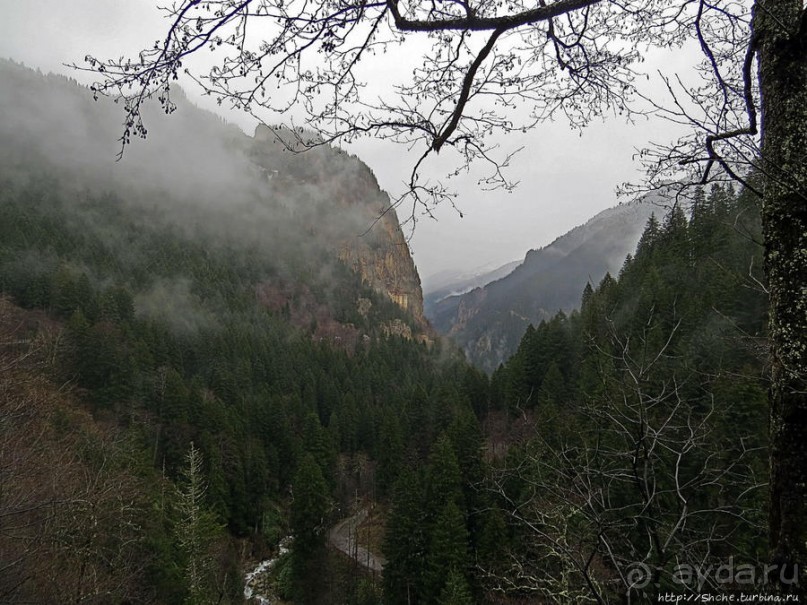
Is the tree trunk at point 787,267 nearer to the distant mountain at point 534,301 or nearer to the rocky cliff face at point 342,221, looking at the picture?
the rocky cliff face at point 342,221

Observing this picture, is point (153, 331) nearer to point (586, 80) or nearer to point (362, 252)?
point (586, 80)

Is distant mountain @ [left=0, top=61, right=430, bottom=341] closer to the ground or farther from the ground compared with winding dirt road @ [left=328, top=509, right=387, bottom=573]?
farther from the ground

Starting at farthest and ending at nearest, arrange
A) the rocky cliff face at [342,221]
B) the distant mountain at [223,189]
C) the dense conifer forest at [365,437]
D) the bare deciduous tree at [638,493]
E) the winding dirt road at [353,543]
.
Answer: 1. the rocky cliff face at [342,221]
2. the distant mountain at [223,189]
3. the winding dirt road at [353,543]
4. the dense conifer forest at [365,437]
5. the bare deciduous tree at [638,493]

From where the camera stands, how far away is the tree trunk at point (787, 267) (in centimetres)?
160

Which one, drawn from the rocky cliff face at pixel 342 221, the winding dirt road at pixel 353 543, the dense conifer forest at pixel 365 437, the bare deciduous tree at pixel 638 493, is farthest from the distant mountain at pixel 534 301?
the bare deciduous tree at pixel 638 493

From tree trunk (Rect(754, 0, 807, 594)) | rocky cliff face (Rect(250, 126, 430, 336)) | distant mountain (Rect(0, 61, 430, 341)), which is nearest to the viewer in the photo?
tree trunk (Rect(754, 0, 807, 594))

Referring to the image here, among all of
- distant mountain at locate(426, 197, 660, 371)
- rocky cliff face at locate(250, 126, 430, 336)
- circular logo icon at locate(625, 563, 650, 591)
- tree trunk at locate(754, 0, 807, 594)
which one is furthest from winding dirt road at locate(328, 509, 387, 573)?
distant mountain at locate(426, 197, 660, 371)

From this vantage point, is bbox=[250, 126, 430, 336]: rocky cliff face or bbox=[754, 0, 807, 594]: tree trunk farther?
bbox=[250, 126, 430, 336]: rocky cliff face

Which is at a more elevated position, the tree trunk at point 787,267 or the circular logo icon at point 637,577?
the tree trunk at point 787,267

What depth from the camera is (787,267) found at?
1.71m

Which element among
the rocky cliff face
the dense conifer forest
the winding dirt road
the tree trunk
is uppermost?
the rocky cliff face

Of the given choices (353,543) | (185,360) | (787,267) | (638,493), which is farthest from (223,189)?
(787,267)

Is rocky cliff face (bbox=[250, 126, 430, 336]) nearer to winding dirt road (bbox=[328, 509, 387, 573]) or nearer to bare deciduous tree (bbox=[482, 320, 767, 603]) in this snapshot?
winding dirt road (bbox=[328, 509, 387, 573])

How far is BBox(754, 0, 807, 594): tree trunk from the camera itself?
5.24ft
